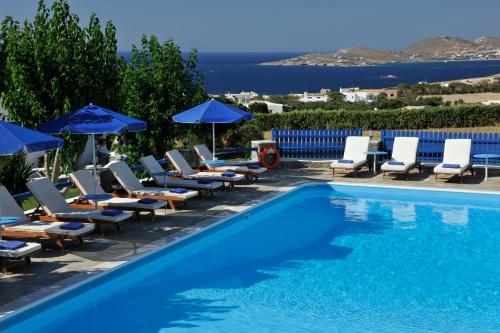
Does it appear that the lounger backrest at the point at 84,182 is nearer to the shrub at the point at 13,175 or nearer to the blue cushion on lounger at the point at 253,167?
the shrub at the point at 13,175

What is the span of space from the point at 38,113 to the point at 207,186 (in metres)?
3.98

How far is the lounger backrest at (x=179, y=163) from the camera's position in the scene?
15470 mm

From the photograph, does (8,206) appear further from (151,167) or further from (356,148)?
(356,148)

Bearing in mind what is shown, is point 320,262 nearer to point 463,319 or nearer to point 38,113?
point 463,319

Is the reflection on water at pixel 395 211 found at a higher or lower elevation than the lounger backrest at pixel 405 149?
lower

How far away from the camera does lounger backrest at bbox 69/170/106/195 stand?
12.3m

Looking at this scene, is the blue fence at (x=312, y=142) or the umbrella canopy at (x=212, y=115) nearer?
the umbrella canopy at (x=212, y=115)

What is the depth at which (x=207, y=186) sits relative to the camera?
14.3 metres

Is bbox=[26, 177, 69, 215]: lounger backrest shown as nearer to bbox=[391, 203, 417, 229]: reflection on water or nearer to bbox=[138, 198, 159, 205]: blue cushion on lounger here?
bbox=[138, 198, 159, 205]: blue cushion on lounger

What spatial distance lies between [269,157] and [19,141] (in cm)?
1051

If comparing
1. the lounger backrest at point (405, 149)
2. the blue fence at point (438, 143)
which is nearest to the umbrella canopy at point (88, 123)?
the lounger backrest at point (405, 149)

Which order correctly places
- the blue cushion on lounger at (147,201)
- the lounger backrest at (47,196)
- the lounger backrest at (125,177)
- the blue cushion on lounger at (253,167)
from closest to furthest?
the lounger backrest at (47,196), the blue cushion on lounger at (147,201), the lounger backrest at (125,177), the blue cushion on lounger at (253,167)

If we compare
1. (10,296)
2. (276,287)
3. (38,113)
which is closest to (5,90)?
(38,113)

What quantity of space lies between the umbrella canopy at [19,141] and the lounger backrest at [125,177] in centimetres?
349
